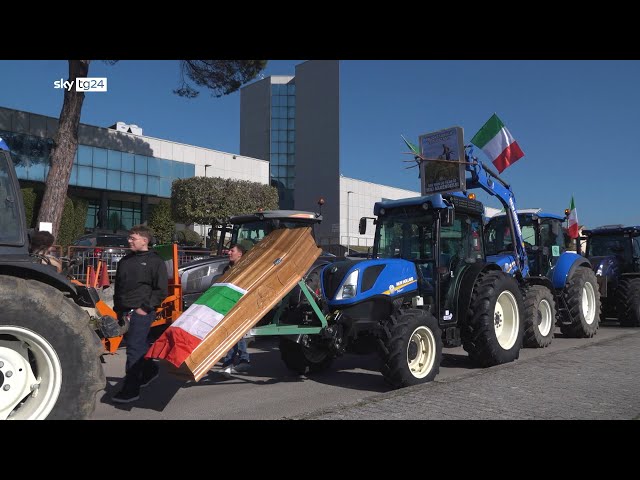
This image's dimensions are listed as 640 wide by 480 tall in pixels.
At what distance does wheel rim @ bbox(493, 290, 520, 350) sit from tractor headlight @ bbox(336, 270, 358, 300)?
2.52 metres

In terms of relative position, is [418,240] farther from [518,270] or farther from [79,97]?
[79,97]

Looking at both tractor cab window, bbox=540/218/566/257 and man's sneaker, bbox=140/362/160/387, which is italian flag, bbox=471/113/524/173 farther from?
man's sneaker, bbox=140/362/160/387

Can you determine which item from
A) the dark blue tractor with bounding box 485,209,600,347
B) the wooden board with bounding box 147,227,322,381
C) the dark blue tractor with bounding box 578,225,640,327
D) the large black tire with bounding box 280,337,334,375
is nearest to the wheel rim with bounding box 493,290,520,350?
the dark blue tractor with bounding box 485,209,600,347

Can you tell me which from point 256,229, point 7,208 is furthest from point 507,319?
point 7,208

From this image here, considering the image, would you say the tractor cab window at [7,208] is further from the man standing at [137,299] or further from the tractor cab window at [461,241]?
the tractor cab window at [461,241]

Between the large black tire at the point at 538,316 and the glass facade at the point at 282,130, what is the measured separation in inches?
1996

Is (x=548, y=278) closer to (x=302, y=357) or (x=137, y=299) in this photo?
(x=302, y=357)

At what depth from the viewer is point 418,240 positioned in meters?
7.64

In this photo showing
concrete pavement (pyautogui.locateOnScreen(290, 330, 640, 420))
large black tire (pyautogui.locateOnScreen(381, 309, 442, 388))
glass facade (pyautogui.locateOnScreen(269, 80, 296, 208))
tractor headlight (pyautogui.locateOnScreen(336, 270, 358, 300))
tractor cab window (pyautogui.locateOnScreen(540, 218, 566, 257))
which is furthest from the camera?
glass facade (pyautogui.locateOnScreen(269, 80, 296, 208))

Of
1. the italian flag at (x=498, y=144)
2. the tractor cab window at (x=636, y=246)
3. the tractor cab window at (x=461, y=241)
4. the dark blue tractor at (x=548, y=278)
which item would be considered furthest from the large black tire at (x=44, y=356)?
the tractor cab window at (x=636, y=246)

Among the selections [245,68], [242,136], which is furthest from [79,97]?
[242,136]

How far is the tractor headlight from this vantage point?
6.54 m

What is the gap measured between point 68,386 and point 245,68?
1667 centimetres

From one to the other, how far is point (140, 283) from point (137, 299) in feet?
0.53
